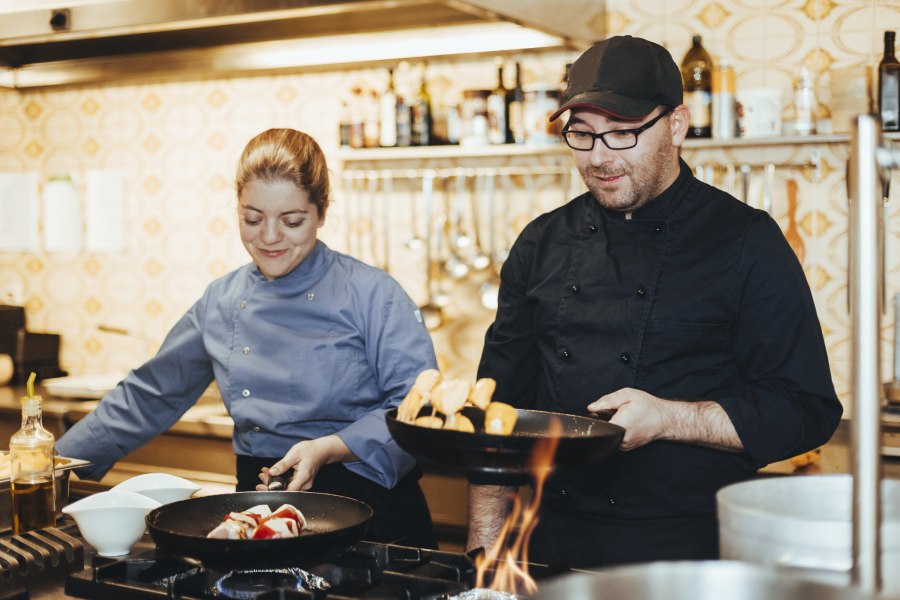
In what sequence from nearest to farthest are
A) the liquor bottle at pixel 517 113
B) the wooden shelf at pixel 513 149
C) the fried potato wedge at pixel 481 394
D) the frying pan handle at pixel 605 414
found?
the fried potato wedge at pixel 481 394 < the frying pan handle at pixel 605 414 < the wooden shelf at pixel 513 149 < the liquor bottle at pixel 517 113

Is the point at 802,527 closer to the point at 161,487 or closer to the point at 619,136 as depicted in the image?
the point at 619,136

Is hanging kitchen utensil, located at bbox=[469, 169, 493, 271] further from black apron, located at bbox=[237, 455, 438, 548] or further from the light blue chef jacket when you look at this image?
black apron, located at bbox=[237, 455, 438, 548]

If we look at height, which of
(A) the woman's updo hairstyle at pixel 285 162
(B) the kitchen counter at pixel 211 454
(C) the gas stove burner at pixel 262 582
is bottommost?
(B) the kitchen counter at pixel 211 454

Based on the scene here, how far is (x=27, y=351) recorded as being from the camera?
4.34m

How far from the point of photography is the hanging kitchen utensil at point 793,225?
3.24m

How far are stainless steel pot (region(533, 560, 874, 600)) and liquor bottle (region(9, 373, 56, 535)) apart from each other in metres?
1.24

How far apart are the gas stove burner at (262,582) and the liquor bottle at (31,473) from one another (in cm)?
50

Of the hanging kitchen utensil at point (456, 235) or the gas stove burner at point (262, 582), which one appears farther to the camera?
the hanging kitchen utensil at point (456, 235)

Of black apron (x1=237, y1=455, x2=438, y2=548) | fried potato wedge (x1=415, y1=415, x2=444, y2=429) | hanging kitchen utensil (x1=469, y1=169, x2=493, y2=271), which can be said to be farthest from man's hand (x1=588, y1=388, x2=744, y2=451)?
hanging kitchen utensil (x1=469, y1=169, x2=493, y2=271)

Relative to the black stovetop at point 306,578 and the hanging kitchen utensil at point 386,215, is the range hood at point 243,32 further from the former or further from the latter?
the black stovetop at point 306,578

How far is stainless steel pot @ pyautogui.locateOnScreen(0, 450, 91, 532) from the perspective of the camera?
177cm

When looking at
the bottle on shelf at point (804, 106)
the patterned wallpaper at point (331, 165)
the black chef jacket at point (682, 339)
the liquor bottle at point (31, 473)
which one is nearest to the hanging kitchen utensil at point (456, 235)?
the patterned wallpaper at point (331, 165)

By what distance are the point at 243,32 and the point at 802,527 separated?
223 cm

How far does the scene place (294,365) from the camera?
2.15 metres
